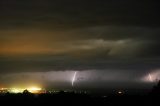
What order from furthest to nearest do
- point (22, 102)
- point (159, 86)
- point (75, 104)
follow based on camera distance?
point (159, 86)
point (22, 102)
point (75, 104)

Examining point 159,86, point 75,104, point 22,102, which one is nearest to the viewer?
point 75,104

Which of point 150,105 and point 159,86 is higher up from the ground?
point 159,86

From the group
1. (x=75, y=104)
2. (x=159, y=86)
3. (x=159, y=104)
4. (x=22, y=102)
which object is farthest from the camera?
(x=159, y=86)

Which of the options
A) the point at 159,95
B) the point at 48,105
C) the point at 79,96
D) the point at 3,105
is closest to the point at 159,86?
the point at 159,95

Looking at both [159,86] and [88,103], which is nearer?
[88,103]

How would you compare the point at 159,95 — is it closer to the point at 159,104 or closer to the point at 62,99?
the point at 159,104

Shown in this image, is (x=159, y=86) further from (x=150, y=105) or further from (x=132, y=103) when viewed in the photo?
(x=150, y=105)

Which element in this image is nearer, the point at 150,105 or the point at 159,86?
the point at 150,105

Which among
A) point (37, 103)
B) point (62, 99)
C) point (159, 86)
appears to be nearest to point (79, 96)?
point (62, 99)

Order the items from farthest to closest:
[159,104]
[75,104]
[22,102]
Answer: [22,102], [75,104], [159,104]
